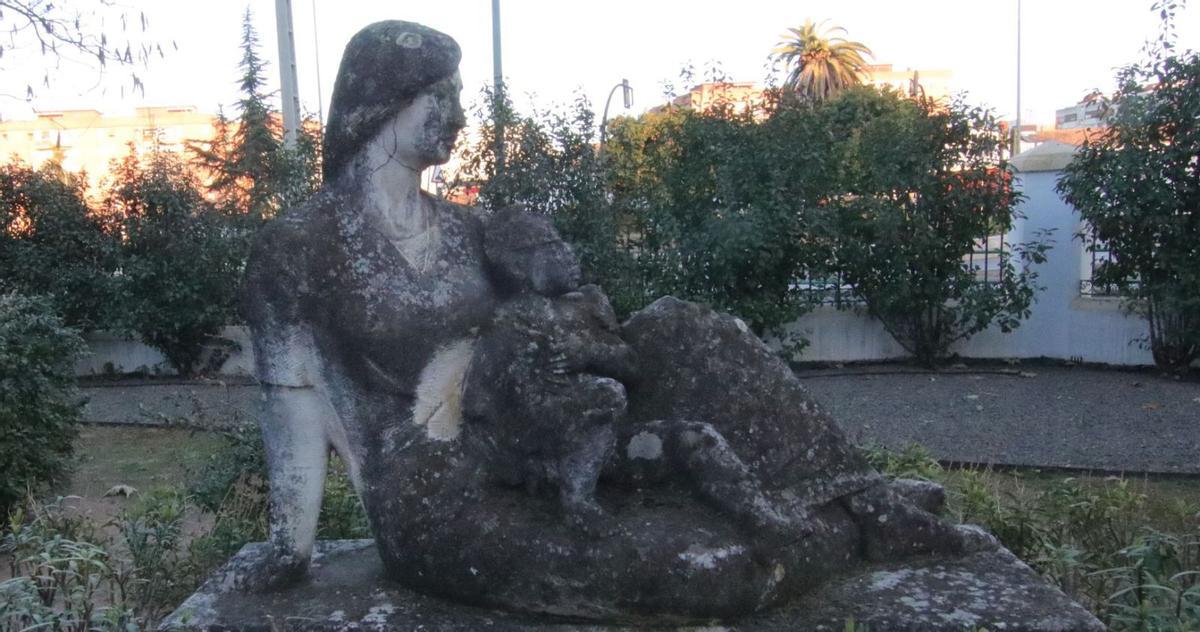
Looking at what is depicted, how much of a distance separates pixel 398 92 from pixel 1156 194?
9101 millimetres

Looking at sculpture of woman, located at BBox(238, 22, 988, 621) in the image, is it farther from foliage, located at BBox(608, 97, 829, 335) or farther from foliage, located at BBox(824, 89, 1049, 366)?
foliage, located at BBox(824, 89, 1049, 366)

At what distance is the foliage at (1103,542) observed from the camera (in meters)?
3.38

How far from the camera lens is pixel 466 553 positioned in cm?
271

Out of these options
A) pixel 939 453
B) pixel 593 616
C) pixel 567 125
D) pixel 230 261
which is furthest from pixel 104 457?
pixel 593 616

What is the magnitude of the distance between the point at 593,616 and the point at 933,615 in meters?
0.86

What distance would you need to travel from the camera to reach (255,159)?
43.5 feet

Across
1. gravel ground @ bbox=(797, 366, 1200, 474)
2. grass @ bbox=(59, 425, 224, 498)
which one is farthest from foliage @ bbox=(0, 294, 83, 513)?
gravel ground @ bbox=(797, 366, 1200, 474)

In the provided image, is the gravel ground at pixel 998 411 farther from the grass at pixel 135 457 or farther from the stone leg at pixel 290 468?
the stone leg at pixel 290 468

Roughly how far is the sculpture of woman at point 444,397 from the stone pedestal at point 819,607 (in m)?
0.06

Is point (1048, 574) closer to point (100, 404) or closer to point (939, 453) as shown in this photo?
point (939, 453)

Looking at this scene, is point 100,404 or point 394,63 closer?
point 394,63

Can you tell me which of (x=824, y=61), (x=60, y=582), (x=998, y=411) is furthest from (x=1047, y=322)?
(x=824, y=61)

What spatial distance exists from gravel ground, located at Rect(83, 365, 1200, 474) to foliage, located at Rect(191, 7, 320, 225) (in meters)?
1.96

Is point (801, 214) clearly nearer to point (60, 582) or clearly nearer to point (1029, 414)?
point (1029, 414)
